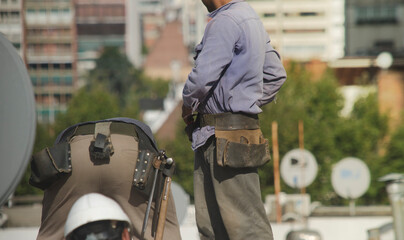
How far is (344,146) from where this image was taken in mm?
49719

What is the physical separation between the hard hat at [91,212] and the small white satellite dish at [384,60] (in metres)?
45.4

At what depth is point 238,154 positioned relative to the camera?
12.5ft

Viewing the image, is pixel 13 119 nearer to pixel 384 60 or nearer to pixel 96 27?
pixel 384 60

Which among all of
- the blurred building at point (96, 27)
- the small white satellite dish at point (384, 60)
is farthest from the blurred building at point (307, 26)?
the small white satellite dish at point (384, 60)

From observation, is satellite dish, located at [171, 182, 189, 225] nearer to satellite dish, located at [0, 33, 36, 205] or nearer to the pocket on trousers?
the pocket on trousers

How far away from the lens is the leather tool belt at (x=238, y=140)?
3.79m

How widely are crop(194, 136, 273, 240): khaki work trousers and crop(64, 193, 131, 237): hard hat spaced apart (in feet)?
1.85

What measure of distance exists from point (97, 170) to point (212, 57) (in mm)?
742

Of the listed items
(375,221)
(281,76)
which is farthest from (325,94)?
(281,76)

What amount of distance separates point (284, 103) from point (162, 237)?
154ft

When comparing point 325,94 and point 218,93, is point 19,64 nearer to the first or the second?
point 218,93

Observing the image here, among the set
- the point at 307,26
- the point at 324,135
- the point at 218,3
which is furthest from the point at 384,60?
the point at 307,26

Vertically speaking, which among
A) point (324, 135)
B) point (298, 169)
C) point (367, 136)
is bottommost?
point (367, 136)

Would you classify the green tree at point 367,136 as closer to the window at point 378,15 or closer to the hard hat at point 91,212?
the window at point 378,15
